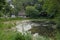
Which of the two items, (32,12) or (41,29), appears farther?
(32,12)

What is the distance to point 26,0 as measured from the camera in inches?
1487

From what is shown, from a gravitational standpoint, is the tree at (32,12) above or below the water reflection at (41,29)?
below

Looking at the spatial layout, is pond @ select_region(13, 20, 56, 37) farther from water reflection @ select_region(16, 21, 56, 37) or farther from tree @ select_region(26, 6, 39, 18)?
tree @ select_region(26, 6, 39, 18)

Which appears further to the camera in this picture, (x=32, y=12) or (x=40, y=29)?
(x=32, y=12)

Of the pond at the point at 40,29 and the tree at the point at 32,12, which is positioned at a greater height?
the pond at the point at 40,29

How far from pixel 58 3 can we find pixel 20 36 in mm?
12239

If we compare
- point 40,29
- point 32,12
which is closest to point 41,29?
point 40,29

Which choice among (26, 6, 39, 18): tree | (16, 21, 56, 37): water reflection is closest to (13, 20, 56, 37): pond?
(16, 21, 56, 37): water reflection

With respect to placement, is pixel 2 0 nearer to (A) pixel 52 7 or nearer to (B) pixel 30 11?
(A) pixel 52 7

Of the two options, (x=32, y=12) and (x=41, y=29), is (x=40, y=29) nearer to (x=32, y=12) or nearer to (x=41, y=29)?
(x=41, y=29)

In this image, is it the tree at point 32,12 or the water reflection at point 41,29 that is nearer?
the water reflection at point 41,29

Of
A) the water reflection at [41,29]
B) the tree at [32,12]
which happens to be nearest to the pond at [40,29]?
the water reflection at [41,29]

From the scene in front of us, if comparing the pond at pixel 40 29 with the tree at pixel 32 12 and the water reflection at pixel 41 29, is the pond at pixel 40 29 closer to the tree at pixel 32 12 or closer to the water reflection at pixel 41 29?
the water reflection at pixel 41 29

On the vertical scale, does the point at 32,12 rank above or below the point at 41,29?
below
